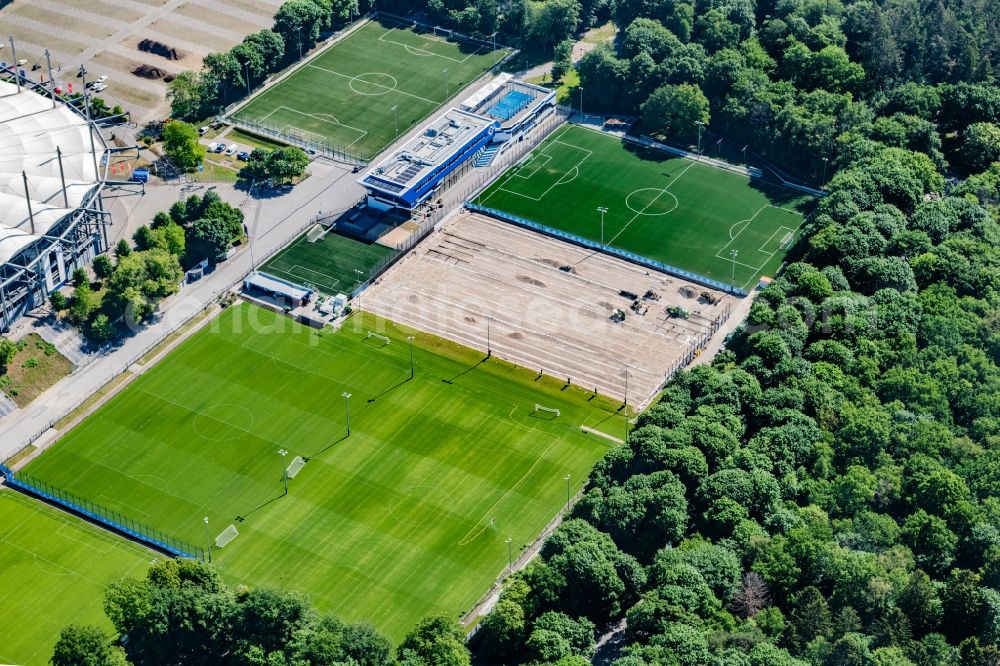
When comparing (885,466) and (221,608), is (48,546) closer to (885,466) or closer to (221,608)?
(221,608)

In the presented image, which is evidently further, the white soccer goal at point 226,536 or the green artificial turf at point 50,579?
the white soccer goal at point 226,536

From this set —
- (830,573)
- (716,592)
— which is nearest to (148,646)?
(716,592)

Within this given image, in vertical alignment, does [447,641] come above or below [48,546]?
above

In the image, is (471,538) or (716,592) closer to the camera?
(716,592)

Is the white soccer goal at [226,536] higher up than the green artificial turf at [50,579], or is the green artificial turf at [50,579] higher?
the white soccer goal at [226,536]
